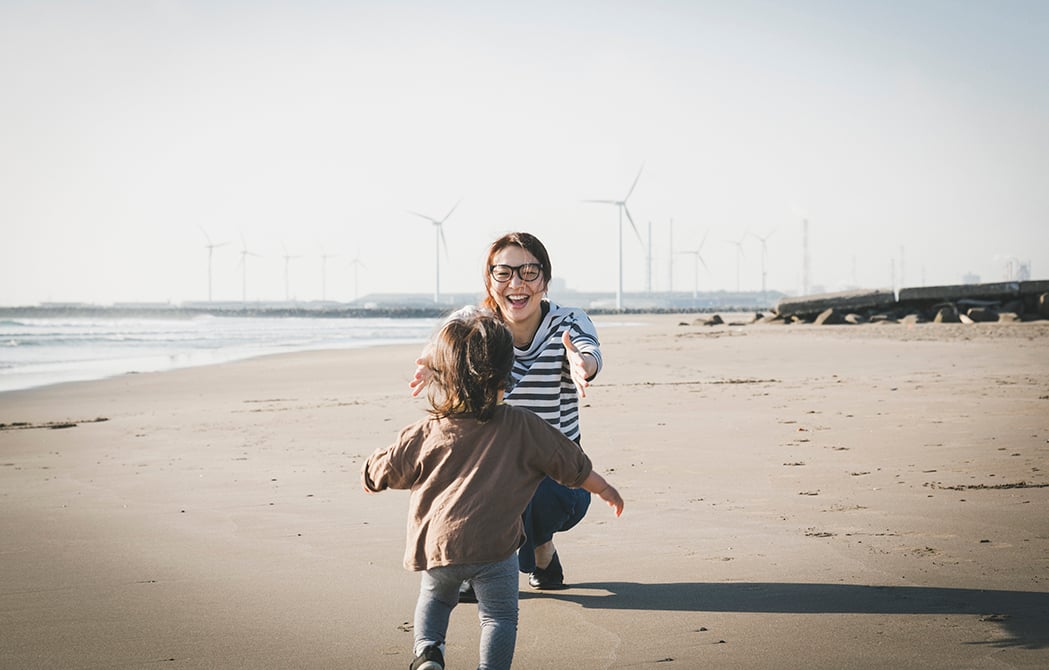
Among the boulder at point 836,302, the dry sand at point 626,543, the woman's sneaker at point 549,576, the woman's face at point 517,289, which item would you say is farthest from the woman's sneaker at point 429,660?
the boulder at point 836,302

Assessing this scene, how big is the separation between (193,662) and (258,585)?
93 centimetres

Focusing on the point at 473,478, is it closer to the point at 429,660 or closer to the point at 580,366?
the point at 429,660

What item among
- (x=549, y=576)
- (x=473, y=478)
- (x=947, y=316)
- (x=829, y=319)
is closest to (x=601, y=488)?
(x=473, y=478)

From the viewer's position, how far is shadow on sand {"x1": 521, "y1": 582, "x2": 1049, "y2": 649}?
3.60 m

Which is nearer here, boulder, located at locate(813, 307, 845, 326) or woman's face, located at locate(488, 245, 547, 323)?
woman's face, located at locate(488, 245, 547, 323)

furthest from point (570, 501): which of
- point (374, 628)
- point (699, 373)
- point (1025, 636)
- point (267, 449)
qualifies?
point (699, 373)

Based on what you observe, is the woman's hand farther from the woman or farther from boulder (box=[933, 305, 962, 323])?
boulder (box=[933, 305, 962, 323])

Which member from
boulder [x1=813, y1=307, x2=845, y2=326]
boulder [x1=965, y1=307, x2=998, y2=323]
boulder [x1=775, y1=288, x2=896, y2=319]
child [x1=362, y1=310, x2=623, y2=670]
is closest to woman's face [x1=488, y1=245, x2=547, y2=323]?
child [x1=362, y1=310, x2=623, y2=670]

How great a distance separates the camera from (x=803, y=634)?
135 inches

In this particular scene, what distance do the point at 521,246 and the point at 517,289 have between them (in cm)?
19

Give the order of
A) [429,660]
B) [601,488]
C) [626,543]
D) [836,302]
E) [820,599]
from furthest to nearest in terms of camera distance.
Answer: [836,302] < [626,543] < [820,599] < [601,488] < [429,660]

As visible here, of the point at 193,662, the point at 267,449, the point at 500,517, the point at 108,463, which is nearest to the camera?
the point at 500,517

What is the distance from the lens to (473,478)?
9.84ft

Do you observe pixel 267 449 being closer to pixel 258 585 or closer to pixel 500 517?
pixel 258 585
